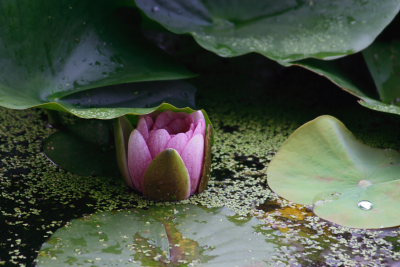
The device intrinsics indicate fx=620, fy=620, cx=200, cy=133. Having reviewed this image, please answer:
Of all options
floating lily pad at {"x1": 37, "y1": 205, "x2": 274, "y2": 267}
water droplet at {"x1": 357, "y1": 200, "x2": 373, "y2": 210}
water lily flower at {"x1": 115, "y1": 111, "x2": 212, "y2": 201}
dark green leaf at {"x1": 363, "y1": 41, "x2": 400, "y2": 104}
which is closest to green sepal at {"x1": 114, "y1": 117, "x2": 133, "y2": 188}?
water lily flower at {"x1": 115, "y1": 111, "x2": 212, "y2": 201}

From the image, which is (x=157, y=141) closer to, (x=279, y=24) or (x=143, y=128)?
(x=143, y=128)

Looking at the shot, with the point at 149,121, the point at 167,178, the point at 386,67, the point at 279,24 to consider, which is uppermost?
the point at 279,24

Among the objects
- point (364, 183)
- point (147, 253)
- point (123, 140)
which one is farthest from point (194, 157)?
point (364, 183)

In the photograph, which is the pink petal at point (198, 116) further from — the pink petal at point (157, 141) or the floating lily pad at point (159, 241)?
the floating lily pad at point (159, 241)

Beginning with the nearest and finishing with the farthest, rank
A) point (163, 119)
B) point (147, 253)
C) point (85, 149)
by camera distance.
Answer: point (147, 253) → point (163, 119) → point (85, 149)

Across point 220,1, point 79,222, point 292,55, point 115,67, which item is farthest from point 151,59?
point 79,222

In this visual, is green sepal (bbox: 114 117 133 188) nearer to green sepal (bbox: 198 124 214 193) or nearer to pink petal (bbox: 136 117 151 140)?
pink petal (bbox: 136 117 151 140)

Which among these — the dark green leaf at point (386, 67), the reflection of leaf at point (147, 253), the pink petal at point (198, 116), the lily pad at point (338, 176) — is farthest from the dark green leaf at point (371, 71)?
the reflection of leaf at point (147, 253)
